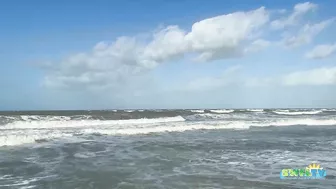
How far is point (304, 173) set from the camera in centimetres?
1016

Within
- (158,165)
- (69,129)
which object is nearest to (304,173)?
(158,165)

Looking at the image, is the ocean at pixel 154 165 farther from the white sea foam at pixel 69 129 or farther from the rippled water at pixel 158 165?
the white sea foam at pixel 69 129

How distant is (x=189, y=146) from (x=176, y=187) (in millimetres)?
8404

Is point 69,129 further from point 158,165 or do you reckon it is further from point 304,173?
point 304,173

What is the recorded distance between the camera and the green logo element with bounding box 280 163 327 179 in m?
9.82

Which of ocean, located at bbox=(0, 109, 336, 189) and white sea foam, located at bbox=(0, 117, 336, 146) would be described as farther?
white sea foam, located at bbox=(0, 117, 336, 146)

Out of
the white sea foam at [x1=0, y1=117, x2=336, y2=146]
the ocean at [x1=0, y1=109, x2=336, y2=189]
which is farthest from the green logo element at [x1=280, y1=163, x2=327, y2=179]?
the white sea foam at [x1=0, y1=117, x2=336, y2=146]

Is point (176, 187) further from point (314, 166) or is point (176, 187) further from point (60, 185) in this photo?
point (314, 166)

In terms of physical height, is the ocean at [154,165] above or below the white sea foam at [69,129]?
below

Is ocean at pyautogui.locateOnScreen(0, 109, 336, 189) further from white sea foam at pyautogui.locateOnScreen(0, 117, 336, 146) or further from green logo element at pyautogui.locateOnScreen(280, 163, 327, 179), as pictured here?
white sea foam at pyautogui.locateOnScreen(0, 117, 336, 146)

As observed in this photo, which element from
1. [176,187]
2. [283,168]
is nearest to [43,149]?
[176,187]

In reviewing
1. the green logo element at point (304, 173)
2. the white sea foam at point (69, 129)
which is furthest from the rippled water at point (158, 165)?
the white sea foam at point (69, 129)

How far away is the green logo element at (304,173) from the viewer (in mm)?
9821

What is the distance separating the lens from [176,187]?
28.7ft
